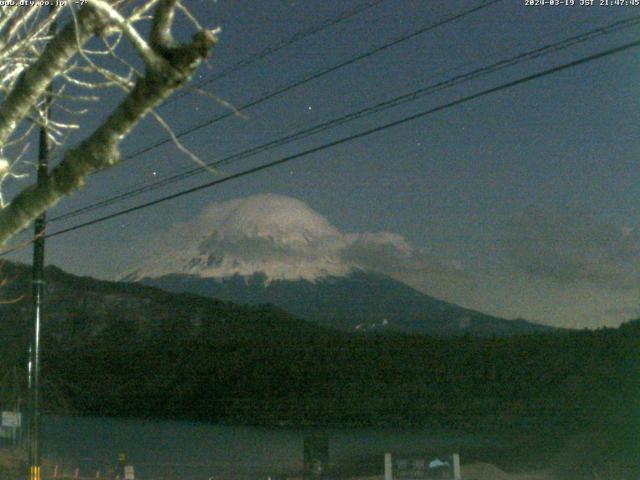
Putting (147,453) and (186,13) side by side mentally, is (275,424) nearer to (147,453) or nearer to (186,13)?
(147,453)

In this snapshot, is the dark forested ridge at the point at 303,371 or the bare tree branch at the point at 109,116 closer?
the bare tree branch at the point at 109,116

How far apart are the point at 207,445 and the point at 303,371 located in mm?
28926

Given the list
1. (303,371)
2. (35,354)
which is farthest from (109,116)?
(303,371)

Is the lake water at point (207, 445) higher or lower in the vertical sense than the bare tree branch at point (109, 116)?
lower

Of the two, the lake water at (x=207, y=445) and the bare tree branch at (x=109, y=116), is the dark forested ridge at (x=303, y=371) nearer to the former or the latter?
the lake water at (x=207, y=445)

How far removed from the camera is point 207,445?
6109 centimetres

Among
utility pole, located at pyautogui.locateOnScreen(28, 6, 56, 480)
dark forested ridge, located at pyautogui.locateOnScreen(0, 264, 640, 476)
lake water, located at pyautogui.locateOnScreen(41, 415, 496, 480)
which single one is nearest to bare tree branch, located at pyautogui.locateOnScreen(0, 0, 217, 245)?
utility pole, located at pyautogui.locateOnScreen(28, 6, 56, 480)

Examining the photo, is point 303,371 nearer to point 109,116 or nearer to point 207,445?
point 207,445

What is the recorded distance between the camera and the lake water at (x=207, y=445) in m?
45.2

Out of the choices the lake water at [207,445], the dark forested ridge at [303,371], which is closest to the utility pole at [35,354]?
the lake water at [207,445]

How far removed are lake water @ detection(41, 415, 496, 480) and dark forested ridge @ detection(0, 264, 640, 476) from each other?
4992mm

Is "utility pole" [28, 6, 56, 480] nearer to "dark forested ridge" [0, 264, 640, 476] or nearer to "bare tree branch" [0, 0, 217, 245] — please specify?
"bare tree branch" [0, 0, 217, 245]

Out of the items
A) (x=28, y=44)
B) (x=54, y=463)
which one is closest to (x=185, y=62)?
(x=28, y=44)

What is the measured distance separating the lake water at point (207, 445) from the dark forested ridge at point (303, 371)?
499cm
